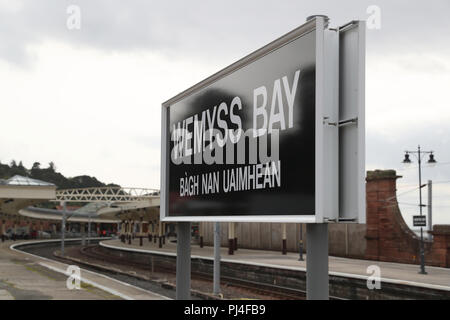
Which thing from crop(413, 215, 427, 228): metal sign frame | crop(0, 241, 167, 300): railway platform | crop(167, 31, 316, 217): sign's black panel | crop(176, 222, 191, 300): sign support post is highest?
crop(167, 31, 316, 217): sign's black panel

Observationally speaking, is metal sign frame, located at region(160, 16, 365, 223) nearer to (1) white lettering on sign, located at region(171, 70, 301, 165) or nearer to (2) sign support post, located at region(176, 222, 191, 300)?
(1) white lettering on sign, located at region(171, 70, 301, 165)

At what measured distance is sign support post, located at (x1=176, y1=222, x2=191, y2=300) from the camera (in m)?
6.49

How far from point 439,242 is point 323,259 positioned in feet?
105

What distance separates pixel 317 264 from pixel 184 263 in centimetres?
307

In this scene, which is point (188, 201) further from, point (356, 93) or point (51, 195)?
point (51, 195)

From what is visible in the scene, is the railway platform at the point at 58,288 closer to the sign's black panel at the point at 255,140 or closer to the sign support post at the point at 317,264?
the sign's black panel at the point at 255,140

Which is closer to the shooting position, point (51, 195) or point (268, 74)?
point (268, 74)

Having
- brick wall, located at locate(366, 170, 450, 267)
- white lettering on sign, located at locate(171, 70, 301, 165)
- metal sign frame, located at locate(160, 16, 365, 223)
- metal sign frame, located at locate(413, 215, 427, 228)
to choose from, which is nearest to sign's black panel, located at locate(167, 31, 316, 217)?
white lettering on sign, located at locate(171, 70, 301, 165)

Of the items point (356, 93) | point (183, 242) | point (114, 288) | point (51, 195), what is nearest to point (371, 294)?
point (114, 288)

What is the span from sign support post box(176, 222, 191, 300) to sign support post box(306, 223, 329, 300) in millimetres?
2862

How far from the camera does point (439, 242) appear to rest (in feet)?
109

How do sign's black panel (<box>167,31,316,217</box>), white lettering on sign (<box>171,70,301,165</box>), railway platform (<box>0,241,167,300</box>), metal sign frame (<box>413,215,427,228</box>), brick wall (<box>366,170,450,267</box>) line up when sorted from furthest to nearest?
brick wall (<box>366,170,450,267</box>) → metal sign frame (<box>413,215,427,228</box>) → railway platform (<box>0,241,167,300</box>) → white lettering on sign (<box>171,70,301,165</box>) → sign's black panel (<box>167,31,316,217</box>)

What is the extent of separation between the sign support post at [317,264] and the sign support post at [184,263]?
286 cm
